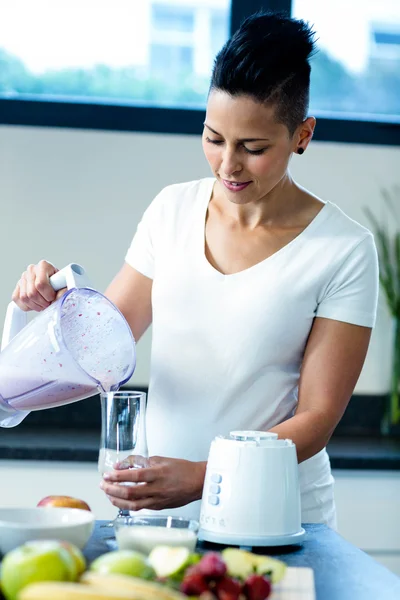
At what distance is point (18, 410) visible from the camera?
1425 mm

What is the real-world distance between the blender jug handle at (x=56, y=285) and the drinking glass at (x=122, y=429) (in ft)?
0.76

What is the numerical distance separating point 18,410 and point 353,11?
6.33 feet

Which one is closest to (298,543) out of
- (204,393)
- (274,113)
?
(204,393)

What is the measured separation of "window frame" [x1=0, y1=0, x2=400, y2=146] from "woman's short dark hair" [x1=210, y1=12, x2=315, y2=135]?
1.29 m

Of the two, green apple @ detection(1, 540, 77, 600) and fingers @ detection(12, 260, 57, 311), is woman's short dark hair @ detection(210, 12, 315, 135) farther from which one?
green apple @ detection(1, 540, 77, 600)

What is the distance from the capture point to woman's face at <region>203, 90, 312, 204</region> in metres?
1.45

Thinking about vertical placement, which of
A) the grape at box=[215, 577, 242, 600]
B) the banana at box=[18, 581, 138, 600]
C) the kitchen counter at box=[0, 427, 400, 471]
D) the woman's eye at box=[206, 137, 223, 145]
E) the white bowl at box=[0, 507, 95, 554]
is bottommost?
the kitchen counter at box=[0, 427, 400, 471]

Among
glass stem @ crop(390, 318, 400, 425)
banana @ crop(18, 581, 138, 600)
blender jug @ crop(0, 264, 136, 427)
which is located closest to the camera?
banana @ crop(18, 581, 138, 600)

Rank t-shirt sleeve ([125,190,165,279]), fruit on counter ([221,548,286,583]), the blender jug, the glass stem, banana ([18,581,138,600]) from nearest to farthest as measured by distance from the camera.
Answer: banana ([18,581,138,600]) → fruit on counter ([221,548,286,583]) → the blender jug → t-shirt sleeve ([125,190,165,279]) → the glass stem

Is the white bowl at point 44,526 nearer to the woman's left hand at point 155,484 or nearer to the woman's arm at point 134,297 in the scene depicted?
the woman's left hand at point 155,484

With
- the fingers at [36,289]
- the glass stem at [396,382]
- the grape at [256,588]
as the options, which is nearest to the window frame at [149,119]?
the glass stem at [396,382]

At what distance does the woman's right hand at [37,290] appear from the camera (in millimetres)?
1507

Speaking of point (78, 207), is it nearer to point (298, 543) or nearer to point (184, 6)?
point (184, 6)

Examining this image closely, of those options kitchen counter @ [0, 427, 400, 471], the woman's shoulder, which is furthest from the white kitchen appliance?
kitchen counter @ [0, 427, 400, 471]
